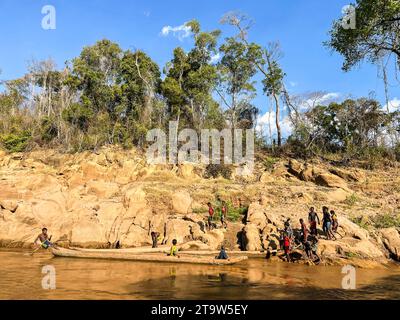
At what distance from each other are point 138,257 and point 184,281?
3.96 meters

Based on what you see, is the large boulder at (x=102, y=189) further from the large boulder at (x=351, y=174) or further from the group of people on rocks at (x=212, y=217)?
the large boulder at (x=351, y=174)

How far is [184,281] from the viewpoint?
12.9m

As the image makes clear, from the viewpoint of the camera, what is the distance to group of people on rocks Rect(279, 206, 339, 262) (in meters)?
16.5

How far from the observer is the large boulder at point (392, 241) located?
57.7ft

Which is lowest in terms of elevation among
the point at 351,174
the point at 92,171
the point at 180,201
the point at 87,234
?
the point at 87,234

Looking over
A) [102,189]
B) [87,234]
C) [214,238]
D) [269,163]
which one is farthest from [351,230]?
[102,189]

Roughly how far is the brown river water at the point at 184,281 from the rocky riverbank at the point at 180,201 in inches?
93.0

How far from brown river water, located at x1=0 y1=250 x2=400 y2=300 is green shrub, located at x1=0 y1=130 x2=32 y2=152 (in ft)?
51.4

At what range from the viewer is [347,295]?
11133mm

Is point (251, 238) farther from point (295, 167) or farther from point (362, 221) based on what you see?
point (295, 167)

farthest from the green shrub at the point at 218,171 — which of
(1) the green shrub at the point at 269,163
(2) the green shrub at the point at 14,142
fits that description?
(2) the green shrub at the point at 14,142
